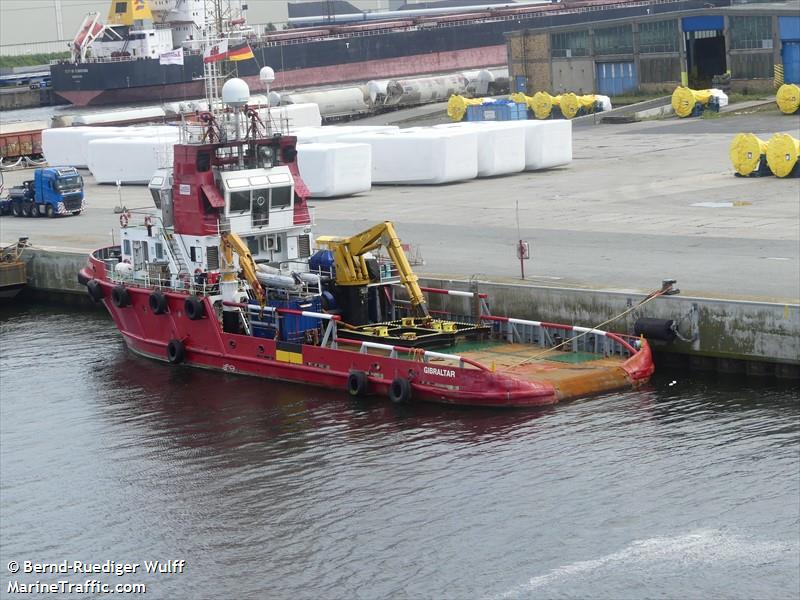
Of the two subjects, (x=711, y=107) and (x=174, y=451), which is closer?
(x=174, y=451)

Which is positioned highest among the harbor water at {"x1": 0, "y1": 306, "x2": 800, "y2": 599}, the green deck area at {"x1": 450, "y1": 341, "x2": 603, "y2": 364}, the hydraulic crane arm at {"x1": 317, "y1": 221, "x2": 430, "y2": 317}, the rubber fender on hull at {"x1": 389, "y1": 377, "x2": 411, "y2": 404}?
the hydraulic crane arm at {"x1": 317, "y1": 221, "x2": 430, "y2": 317}

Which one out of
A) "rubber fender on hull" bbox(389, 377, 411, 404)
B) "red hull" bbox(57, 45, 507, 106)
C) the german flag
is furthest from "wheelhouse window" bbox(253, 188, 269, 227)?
"red hull" bbox(57, 45, 507, 106)

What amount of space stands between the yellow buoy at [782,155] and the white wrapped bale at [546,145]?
32.4 feet

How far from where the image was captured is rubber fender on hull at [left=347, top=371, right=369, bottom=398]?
91.4 feet

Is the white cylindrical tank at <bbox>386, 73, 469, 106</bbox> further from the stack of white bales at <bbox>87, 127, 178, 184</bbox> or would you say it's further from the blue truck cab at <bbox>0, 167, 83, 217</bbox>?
the blue truck cab at <bbox>0, 167, 83, 217</bbox>

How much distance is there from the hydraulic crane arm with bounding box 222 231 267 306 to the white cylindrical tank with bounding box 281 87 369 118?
53005mm

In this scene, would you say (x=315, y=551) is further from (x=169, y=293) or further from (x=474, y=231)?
(x=474, y=231)

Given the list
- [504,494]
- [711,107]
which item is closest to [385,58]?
[711,107]

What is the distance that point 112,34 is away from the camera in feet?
355

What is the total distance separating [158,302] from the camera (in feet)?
105

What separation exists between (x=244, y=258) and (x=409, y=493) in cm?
908

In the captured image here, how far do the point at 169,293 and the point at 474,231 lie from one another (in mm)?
11402

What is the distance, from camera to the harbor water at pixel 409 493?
19703 millimetres

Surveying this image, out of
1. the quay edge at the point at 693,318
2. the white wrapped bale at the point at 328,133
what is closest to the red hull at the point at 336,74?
the white wrapped bale at the point at 328,133
